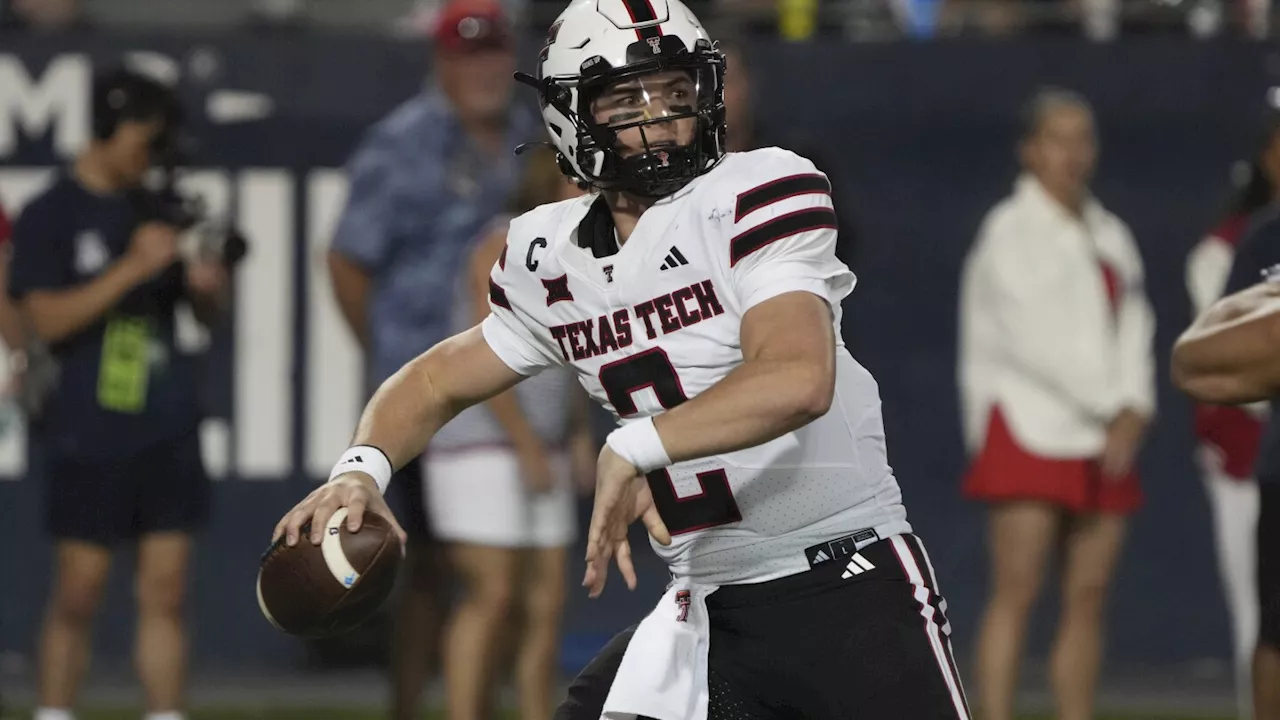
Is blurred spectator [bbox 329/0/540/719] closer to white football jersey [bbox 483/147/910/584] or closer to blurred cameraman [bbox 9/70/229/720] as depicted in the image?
blurred cameraman [bbox 9/70/229/720]

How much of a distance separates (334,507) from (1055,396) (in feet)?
11.6

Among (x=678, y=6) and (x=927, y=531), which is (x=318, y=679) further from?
(x=678, y=6)

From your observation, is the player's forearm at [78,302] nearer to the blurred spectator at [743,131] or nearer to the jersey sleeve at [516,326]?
the blurred spectator at [743,131]

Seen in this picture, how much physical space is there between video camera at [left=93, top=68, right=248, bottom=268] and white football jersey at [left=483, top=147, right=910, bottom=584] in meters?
2.70

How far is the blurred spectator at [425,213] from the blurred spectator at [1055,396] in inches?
66.1

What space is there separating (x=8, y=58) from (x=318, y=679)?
2768 mm

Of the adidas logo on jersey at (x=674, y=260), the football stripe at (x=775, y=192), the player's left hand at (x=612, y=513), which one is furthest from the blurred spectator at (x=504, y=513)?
the player's left hand at (x=612, y=513)

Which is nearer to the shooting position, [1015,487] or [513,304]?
[513,304]

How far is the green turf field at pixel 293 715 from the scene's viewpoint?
7.04 m

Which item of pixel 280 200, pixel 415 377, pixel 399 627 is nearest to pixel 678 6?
pixel 415 377

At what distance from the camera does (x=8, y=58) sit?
7.97 m

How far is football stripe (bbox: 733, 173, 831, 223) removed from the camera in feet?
11.2

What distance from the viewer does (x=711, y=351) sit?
3.50m

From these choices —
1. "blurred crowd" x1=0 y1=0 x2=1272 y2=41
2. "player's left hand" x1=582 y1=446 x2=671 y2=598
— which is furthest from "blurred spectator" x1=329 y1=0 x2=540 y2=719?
"player's left hand" x1=582 y1=446 x2=671 y2=598
